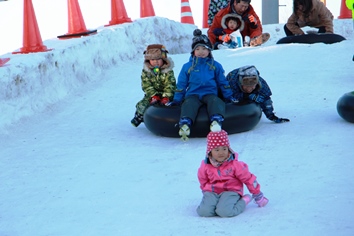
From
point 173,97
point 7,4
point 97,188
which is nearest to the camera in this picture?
point 97,188

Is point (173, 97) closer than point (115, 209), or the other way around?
point (115, 209)

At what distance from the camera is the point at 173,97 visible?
7.05 meters

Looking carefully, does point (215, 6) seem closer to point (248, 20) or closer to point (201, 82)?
point (248, 20)

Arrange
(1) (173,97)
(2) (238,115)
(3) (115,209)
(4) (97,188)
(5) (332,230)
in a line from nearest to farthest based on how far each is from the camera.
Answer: (5) (332,230) < (3) (115,209) < (4) (97,188) < (2) (238,115) < (1) (173,97)

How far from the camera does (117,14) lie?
12156 mm

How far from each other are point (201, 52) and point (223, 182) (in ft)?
7.71

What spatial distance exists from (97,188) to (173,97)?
1984 millimetres

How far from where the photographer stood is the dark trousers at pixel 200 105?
21.3ft

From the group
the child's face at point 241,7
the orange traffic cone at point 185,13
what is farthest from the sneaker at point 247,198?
the orange traffic cone at point 185,13

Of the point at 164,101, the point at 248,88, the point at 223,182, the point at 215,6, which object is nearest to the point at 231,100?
the point at 248,88

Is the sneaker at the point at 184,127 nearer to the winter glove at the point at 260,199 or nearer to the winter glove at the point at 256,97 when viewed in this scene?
the winter glove at the point at 256,97

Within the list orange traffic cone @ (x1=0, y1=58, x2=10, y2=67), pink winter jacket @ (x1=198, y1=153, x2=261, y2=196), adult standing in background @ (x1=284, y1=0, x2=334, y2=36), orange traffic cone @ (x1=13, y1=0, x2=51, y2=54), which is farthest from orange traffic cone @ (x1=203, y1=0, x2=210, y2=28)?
pink winter jacket @ (x1=198, y1=153, x2=261, y2=196)

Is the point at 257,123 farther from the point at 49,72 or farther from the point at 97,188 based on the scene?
the point at 49,72

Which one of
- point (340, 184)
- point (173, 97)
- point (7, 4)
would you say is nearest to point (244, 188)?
point (340, 184)
